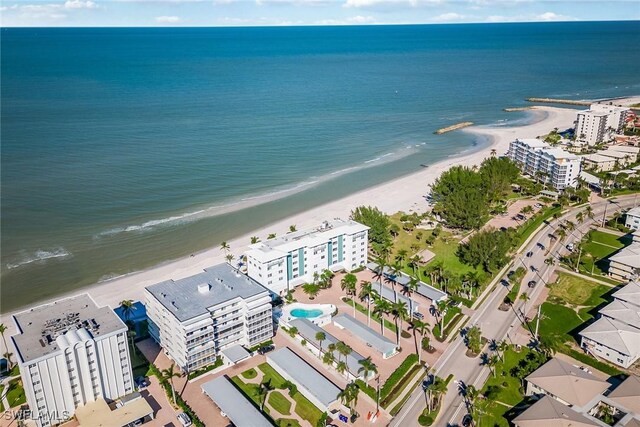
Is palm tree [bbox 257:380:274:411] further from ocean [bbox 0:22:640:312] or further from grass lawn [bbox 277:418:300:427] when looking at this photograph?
ocean [bbox 0:22:640:312]

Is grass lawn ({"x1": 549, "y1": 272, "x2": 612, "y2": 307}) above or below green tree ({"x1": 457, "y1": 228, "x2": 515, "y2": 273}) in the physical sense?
below

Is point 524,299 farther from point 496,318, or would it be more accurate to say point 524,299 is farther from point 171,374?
point 171,374

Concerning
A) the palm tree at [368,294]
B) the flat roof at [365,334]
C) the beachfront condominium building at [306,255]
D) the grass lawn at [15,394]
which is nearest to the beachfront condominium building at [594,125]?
the beachfront condominium building at [306,255]

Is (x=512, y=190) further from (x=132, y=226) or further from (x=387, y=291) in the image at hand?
(x=132, y=226)

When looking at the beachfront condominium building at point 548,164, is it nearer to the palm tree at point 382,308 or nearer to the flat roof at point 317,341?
the palm tree at point 382,308

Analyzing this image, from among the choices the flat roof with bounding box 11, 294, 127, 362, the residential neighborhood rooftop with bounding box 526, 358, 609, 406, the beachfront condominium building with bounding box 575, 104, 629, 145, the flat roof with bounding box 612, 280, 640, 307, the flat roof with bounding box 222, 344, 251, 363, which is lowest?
the flat roof with bounding box 222, 344, 251, 363

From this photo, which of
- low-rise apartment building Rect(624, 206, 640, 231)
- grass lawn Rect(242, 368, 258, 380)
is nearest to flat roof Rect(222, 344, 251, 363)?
grass lawn Rect(242, 368, 258, 380)

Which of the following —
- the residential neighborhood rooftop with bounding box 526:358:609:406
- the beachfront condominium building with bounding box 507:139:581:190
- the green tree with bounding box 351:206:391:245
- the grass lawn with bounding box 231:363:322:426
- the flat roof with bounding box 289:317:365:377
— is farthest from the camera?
the beachfront condominium building with bounding box 507:139:581:190
